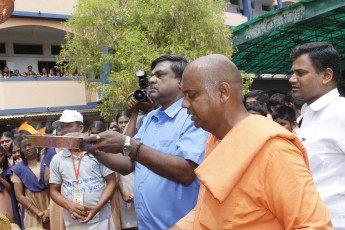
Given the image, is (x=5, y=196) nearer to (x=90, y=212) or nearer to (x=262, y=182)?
(x=90, y=212)

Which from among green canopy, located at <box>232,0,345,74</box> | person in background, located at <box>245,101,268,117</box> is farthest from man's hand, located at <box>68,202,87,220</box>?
green canopy, located at <box>232,0,345,74</box>

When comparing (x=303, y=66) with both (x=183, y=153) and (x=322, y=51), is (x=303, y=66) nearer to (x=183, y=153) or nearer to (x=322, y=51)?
(x=322, y=51)

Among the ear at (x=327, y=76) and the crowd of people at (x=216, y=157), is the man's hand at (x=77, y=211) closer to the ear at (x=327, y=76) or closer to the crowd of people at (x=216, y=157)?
the crowd of people at (x=216, y=157)

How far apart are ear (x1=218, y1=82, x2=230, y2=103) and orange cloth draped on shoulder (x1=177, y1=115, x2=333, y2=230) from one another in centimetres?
14

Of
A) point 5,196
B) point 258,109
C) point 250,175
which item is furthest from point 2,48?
point 250,175

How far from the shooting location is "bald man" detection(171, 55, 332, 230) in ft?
3.41

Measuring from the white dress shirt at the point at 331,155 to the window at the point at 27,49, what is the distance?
50.3 feet

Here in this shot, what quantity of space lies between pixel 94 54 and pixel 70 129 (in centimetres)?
717

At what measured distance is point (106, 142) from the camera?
1.65m

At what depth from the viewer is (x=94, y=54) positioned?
10.5 m

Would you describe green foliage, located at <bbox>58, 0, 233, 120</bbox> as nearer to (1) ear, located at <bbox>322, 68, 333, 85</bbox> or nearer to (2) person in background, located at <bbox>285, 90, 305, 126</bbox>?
(2) person in background, located at <bbox>285, 90, 305, 126</bbox>

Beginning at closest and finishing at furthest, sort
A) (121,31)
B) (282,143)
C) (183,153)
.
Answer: (282,143)
(183,153)
(121,31)

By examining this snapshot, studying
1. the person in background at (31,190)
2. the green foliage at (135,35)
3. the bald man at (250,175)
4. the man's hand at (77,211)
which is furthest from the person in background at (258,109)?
the green foliage at (135,35)

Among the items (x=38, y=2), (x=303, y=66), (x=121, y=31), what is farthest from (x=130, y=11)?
(x=303, y=66)
